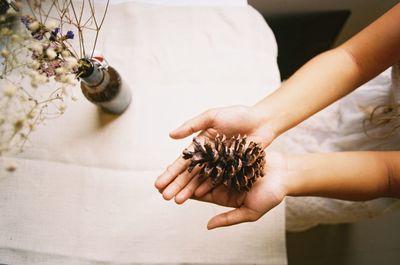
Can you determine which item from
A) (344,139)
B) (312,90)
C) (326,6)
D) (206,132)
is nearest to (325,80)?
(312,90)

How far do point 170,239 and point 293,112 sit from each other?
391 millimetres

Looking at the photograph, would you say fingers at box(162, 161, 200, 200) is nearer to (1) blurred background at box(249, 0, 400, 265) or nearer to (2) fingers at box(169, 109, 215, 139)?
(2) fingers at box(169, 109, 215, 139)

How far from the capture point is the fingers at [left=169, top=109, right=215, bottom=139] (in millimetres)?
578

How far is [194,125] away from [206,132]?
0.20 feet

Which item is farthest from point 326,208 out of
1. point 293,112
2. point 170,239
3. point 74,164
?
point 74,164

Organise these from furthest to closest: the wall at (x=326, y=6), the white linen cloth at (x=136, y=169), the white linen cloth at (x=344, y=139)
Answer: the wall at (x=326, y=6) < the white linen cloth at (x=344, y=139) < the white linen cloth at (x=136, y=169)

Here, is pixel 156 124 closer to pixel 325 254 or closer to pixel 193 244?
pixel 193 244

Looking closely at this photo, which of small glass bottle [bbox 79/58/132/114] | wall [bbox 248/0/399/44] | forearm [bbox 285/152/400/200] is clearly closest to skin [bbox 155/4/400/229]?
forearm [bbox 285/152/400/200]

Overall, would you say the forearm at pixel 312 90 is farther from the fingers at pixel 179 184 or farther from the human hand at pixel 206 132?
the fingers at pixel 179 184

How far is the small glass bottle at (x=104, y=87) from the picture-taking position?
559 mm

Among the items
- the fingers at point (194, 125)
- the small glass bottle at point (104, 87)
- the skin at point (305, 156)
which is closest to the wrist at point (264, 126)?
the skin at point (305, 156)

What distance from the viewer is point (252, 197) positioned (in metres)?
0.59

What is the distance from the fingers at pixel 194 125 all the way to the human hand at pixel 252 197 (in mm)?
113

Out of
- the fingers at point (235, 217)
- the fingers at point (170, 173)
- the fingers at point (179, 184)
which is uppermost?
the fingers at point (170, 173)
